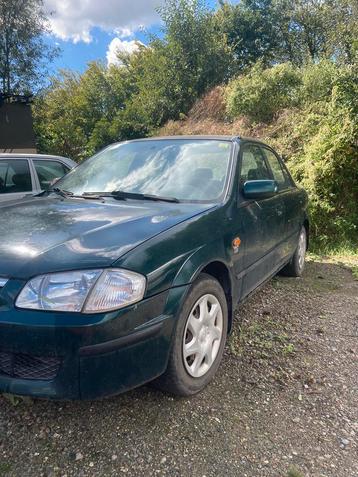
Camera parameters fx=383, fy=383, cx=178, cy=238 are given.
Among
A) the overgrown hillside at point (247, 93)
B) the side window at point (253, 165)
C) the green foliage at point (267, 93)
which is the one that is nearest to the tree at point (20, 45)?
the overgrown hillside at point (247, 93)

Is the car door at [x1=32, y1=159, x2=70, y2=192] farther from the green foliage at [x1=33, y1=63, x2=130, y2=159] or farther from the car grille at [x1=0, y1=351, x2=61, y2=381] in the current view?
the green foliage at [x1=33, y1=63, x2=130, y2=159]

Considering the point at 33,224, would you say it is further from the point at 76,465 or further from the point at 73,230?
the point at 76,465

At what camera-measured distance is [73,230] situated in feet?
6.94

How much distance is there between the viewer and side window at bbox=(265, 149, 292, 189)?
3979 mm

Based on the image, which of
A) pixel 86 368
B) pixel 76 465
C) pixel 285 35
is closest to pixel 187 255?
pixel 86 368

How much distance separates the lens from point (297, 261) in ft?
15.4

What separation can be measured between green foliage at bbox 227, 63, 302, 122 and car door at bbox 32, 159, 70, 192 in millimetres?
7035

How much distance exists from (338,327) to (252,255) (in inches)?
46.3

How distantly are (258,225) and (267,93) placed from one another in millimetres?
9076

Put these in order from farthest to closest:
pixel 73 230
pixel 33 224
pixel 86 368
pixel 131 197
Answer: pixel 131 197 < pixel 33 224 < pixel 73 230 < pixel 86 368

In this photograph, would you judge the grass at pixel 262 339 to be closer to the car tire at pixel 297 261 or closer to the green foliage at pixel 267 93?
the car tire at pixel 297 261

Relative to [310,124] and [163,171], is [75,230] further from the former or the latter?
[310,124]

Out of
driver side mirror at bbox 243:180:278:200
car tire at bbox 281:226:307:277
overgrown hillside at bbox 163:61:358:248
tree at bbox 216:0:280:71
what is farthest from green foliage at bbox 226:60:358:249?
tree at bbox 216:0:280:71

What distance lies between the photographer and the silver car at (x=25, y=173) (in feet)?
16.8
